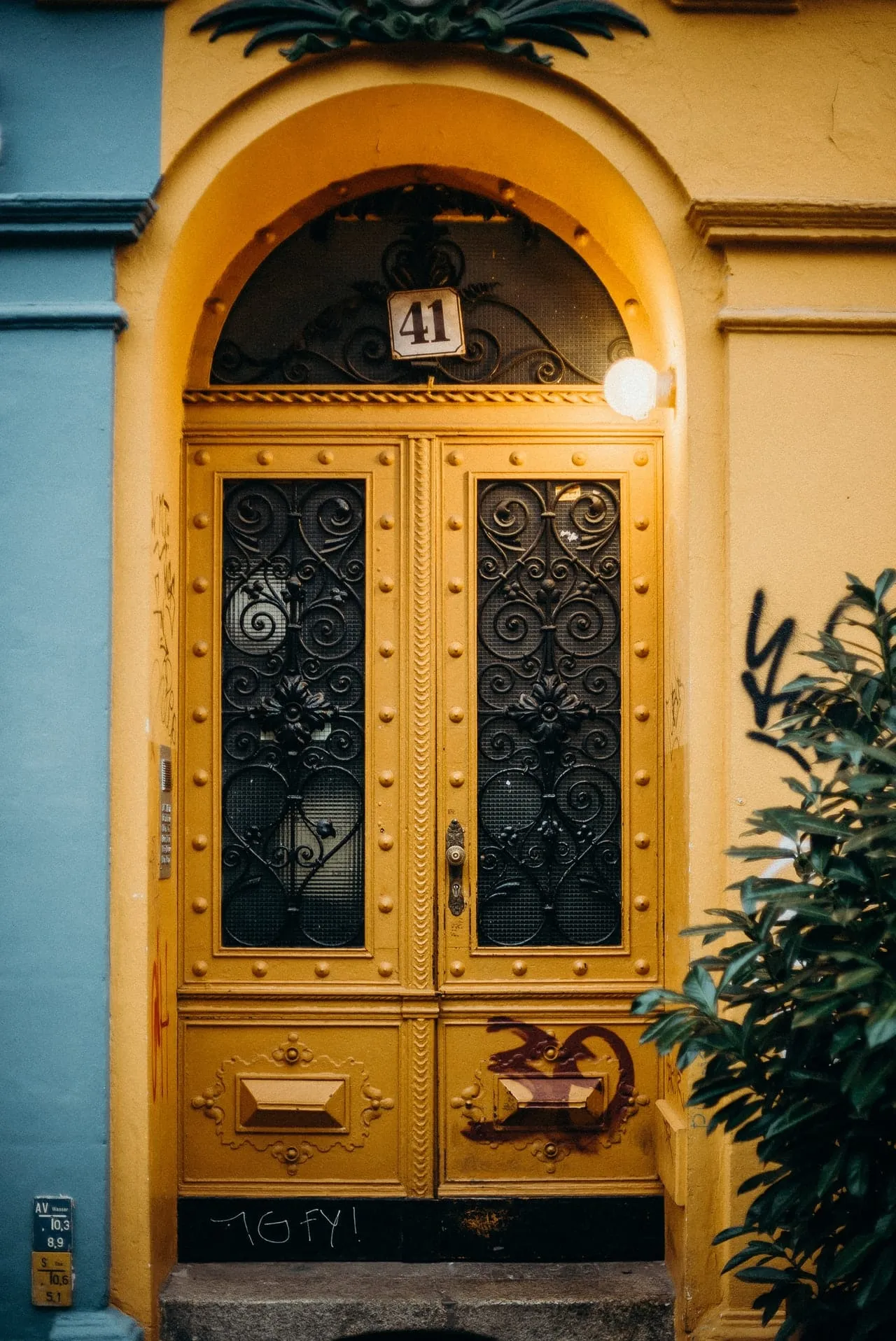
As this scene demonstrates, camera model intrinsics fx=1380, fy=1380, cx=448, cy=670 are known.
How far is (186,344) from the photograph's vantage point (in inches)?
206

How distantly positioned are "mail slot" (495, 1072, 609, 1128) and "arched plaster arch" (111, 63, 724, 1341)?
837mm

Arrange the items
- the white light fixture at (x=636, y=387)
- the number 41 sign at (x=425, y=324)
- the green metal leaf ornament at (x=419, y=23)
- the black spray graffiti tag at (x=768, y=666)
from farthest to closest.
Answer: the number 41 sign at (x=425, y=324) < the white light fixture at (x=636, y=387) < the green metal leaf ornament at (x=419, y=23) < the black spray graffiti tag at (x=768, y=666)

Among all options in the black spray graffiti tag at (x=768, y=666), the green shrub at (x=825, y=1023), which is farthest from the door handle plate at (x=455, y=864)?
the green shrub at (x=825, y=1023)

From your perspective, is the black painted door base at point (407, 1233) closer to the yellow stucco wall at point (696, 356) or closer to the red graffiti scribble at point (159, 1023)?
the yellow stucco wall at point (696, 356)

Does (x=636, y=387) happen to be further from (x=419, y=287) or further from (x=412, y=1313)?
(x=412, y=1313)

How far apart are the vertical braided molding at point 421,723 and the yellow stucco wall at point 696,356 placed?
36.7 inches

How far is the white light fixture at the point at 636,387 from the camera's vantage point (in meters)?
5.09

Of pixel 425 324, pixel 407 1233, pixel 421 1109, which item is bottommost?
pixel 407 1233

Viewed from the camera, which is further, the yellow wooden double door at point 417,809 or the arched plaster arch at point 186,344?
the yellow wooden double door at point 417,809

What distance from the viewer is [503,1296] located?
4836 mm

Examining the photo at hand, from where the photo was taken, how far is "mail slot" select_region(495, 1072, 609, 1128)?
5.15 m

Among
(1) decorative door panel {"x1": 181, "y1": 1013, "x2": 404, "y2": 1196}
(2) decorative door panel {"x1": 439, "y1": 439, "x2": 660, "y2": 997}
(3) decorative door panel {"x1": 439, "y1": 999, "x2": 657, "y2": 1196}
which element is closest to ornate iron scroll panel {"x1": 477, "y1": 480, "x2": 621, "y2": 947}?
(2) decorative door panel {"x1": 439, "y1": 439, "x2": 660, "y2": 997}

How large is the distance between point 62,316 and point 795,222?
99.5 inches

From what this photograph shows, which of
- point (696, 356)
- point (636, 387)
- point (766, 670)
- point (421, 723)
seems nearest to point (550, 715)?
point (421, 723)
